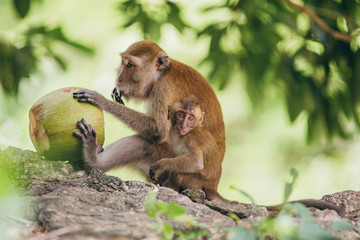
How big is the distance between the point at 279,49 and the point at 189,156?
6.87 ft

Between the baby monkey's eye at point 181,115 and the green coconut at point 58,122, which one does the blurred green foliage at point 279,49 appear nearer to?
the baby monkey's eye at point 181,115

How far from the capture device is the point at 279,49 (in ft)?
19.9

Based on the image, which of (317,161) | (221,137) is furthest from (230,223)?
(317,161)

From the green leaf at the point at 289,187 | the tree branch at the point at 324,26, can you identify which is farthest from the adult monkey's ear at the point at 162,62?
the green leaf at the point at 289,187

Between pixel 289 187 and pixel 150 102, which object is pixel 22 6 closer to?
pixel 150 102

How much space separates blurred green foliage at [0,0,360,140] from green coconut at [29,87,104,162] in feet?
5.58

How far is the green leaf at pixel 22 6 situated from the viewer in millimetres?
4816

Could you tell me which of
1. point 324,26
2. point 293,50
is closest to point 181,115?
point 293,50

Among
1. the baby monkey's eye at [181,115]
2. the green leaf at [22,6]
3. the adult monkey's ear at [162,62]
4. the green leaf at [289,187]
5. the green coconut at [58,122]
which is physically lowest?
the green leaf at [289,187]

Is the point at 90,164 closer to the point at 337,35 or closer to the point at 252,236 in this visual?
the point at 252,236

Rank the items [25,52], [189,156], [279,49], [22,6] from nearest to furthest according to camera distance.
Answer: [189,156]
[22,6]
[25,52]
[279,49]

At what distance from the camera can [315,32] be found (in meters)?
5.81

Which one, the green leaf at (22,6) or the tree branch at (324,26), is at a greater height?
the tree branch at (324,26)

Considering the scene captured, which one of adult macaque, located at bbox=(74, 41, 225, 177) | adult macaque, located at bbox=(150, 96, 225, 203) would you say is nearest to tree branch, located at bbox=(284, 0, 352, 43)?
adult macaque, located at bbox=(74, 41, 225, 177)
